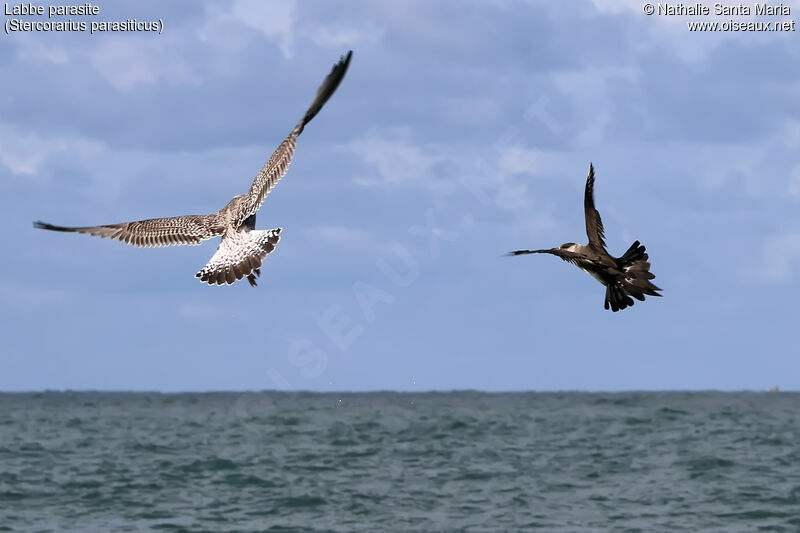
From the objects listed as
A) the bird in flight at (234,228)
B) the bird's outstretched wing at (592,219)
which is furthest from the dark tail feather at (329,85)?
the bird's outstretched wing at (592,219)

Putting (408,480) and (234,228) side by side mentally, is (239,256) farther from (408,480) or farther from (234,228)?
(408,480)

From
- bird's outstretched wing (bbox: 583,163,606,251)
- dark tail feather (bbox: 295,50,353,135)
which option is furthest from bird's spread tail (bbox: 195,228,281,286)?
Answer: bird's outstretched wing (bbox: 583,163,606,251)

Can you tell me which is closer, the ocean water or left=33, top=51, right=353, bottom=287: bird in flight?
left=33, top=51, right=353, bottom=287: bird in flight

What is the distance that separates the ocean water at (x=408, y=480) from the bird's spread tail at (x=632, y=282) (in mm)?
17794

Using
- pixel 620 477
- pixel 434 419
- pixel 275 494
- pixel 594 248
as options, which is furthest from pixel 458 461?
pixel 594 248

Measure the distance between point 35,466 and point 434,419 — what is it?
29.2 metres

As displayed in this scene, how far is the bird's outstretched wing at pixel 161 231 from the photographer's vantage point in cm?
873

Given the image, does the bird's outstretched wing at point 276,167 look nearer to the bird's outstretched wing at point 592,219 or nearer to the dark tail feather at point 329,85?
the dark tail feather at point 329,85

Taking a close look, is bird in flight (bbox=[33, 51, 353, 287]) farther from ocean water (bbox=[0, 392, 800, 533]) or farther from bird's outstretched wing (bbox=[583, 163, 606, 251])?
ocean water (bbox=[0, 392, 800, 533])

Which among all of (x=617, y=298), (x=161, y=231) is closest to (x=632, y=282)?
(x=617, y=298)

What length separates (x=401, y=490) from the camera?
91.0ft

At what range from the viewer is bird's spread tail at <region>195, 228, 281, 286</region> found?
795cm

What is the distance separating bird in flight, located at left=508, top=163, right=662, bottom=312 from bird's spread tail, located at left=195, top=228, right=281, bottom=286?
9.74 feet

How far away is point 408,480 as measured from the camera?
97.5 ft
